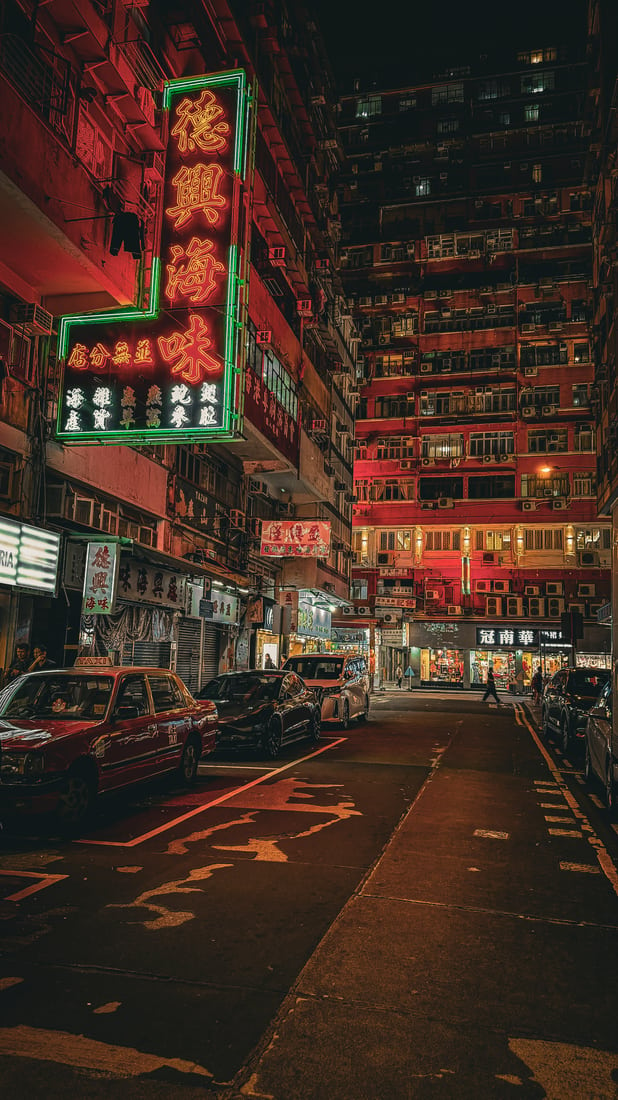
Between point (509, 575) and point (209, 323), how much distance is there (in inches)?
1531

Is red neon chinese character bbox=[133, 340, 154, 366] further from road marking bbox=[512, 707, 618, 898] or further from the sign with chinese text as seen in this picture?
road marking bbox=[512, 707, 618, 898]

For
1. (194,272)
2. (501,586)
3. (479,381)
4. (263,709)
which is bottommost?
(263,709)

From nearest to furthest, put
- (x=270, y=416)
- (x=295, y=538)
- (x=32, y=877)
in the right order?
(x=32, y=877), (x=270, y=416), (x=295, y=538)

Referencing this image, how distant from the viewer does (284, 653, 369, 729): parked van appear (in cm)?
2027

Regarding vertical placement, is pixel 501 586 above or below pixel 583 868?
above

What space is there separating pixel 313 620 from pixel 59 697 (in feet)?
101

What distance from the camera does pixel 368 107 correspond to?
6122cm

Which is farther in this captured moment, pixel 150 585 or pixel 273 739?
pixel 150 585

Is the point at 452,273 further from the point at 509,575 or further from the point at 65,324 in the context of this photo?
the point at 65,324

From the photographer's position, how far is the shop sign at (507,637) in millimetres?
49688

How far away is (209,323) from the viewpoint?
1499cm

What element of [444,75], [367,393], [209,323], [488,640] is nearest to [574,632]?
[209,323]

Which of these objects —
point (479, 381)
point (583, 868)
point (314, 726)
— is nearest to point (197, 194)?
point (314, 726)

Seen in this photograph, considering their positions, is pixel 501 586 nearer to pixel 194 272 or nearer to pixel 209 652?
pixel 209 652
